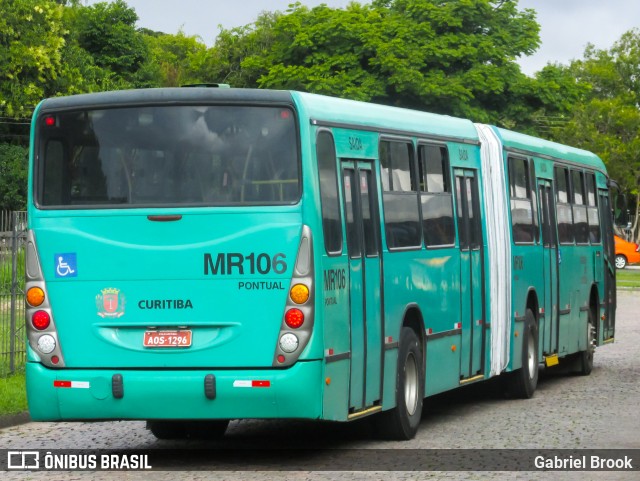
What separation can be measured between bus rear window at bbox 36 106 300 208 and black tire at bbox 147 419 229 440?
2.52 meters

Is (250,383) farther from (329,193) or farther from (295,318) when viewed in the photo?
(329,193)

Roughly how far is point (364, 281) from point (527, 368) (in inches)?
228

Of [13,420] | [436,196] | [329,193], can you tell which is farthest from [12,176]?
[329,193]

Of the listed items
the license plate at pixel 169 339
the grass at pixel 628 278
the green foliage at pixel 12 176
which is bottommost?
the grass at pixel 628 278

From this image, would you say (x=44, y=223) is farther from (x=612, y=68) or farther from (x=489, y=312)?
(x=612, y=68)

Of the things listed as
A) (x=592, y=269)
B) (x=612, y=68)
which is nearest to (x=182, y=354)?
(x=592, y=269)

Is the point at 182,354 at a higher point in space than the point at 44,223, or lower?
lower

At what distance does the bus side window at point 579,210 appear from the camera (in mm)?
20922

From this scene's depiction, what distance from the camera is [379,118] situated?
1327 cm

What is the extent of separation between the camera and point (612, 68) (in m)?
104

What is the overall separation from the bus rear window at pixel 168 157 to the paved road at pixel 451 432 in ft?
6.83

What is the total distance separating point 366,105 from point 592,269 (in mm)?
9489

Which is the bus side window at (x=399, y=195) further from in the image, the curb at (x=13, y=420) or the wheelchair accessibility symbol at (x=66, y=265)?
the curb at (x=13, y=420)

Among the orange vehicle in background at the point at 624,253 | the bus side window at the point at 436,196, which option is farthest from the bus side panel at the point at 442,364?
the orange vehicle in background at the point at 624,253
